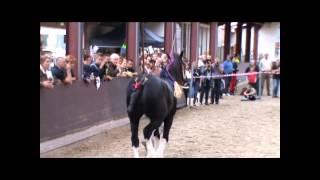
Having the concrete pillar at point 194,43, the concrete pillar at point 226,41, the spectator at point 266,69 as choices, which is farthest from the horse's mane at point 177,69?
the concrete pillar at point 226,41

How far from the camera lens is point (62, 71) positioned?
23.7ft

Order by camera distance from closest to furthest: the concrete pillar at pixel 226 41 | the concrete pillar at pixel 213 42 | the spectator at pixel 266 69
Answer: the concrete pillar at pixel 213 42
the spectator at pixel 266 69
the concrete pillar at pixel 226 41

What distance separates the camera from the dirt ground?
265 inches

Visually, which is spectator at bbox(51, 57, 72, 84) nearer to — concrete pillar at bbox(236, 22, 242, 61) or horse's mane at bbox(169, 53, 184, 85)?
horse's mane at bbox(169, 53, 184, 85)

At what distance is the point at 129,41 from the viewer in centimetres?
993

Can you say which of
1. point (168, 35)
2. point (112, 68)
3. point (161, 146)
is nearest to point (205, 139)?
point (161, 146)

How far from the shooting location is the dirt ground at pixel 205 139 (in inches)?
265

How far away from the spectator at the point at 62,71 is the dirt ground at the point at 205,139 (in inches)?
31.4

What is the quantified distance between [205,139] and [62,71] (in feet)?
6.83

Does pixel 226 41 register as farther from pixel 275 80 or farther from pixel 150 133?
pixel 150 133

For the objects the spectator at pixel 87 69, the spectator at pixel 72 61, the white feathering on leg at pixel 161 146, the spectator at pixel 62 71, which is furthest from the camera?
the spectator at pixel 87 69

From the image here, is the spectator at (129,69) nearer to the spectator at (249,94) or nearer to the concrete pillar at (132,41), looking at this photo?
the concrete pillar at (132,41)
